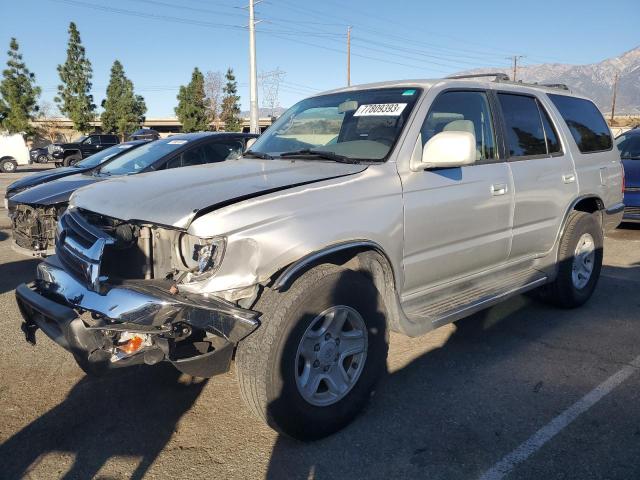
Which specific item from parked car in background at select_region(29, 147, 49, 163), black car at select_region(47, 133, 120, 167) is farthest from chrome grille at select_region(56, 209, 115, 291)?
parked car in background at select_region(29, 147, 49, 163)

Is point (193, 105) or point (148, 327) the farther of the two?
point (193, 105)

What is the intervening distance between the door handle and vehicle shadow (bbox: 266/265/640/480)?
1.23 m

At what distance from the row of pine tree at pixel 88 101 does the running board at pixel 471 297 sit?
152 ft

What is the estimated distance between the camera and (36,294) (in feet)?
9.87

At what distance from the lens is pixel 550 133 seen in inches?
183

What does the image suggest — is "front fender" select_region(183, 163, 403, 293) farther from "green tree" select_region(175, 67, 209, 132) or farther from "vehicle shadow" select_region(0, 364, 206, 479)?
"green tree" select_region(175, 67, 209, 132)

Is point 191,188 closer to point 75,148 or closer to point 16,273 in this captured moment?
point 16,273

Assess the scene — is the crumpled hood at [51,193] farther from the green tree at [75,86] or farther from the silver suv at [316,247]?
the green tree at [75,86]

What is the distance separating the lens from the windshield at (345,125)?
140 inches

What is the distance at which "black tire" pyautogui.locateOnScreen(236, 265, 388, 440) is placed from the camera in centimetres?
259

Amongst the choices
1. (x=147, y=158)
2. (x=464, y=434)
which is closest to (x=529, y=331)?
(x=464, y=434)

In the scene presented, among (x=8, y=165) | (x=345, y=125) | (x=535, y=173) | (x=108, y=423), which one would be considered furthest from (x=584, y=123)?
(x=8, y=165)

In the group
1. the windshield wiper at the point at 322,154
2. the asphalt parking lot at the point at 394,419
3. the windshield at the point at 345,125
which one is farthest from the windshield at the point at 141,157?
the windshield wiper at the point at 322,154

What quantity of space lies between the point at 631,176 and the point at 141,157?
7.61 metres
